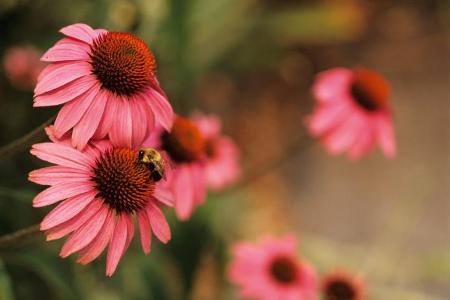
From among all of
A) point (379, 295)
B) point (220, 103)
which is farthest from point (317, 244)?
point (220, 103)

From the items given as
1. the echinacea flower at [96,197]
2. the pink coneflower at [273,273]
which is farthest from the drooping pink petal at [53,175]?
the pink coneflower at [273,273]

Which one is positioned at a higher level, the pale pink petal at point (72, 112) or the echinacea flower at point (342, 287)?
the pale pink petal at point (72, 112)

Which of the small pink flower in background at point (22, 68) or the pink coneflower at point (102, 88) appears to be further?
the small pink flower in background at point (22, 68)

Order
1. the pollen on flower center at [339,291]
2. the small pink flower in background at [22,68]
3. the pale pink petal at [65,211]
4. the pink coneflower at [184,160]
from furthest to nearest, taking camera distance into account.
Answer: the small pink flower in background at [22,68]
the pollen on flower center at [339,291]
the pink coneflower at [184,160]
the pale pink petal at [65,211]

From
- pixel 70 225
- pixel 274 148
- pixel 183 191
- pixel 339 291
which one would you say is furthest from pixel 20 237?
pixel 274 148

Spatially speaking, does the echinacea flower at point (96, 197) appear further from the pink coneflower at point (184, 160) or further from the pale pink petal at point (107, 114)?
the pink coneflower at point (184, 160)

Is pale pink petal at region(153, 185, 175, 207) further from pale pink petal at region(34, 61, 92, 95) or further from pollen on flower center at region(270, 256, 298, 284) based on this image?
pollen on flower center at region(270, 256, 298, 284)
